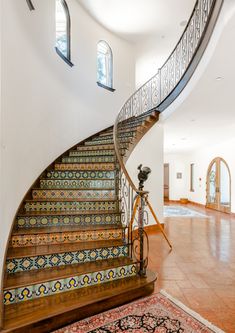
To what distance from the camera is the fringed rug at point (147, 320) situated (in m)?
1.72

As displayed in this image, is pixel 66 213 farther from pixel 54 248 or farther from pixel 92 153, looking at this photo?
pixel 92 153

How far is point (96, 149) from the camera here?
420cm

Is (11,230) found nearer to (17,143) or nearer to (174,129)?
(17,143)

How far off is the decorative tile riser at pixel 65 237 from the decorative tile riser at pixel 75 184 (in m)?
0.98

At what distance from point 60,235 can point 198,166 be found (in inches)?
353

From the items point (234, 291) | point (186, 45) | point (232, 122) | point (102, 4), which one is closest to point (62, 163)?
point (234, 291)

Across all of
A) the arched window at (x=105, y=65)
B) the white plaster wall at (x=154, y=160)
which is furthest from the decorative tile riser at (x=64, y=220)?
the arched window at (x=105, y=65)

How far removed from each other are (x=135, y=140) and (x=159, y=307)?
10.2 ft

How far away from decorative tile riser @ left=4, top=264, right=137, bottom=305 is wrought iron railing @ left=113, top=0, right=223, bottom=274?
0.38m

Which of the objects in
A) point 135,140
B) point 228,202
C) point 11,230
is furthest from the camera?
point 228,202

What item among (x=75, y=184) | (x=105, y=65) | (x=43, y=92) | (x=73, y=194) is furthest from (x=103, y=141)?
(x=105, y=65)

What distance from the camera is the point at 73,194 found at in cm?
319

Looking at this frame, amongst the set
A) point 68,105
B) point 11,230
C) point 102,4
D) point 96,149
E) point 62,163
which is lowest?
point 11,230

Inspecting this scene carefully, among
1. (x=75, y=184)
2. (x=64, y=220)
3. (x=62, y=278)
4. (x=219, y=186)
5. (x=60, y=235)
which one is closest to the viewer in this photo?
(x=62, y=278)
